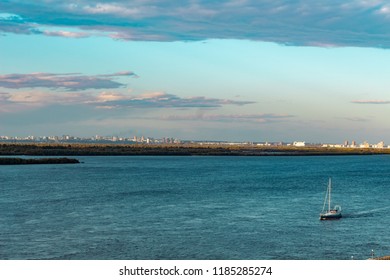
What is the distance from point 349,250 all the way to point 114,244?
17.5 metres

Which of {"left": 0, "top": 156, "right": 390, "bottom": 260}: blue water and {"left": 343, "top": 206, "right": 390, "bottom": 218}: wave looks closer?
{"left": 0, "top": 156, "right": 390, "bottom": 260}: blue water

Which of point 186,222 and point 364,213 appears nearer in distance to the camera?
point 186,222

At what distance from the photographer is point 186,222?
53.6m

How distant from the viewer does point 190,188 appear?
91.1 metres

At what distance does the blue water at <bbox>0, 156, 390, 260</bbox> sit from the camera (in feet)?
135

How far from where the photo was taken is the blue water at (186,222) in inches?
1620

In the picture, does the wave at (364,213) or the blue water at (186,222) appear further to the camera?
the wave at (364,213)

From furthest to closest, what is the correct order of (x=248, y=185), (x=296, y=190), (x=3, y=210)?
(x=248, y=185) < (x=296, y=190) < (x=3, y=210)

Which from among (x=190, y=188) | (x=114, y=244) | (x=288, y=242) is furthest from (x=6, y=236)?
(x=190, y=188)

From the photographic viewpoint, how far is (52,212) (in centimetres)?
6059
